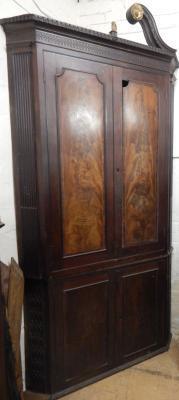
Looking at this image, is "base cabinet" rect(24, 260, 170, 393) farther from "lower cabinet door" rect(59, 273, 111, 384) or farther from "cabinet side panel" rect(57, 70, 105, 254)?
"cabinet side panel" rect(57, 70, 105, 254)

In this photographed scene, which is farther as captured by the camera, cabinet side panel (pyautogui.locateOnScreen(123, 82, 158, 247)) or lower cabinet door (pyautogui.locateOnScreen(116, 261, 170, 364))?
lower cabinet door (pyautogui.locateOnScreen(116, 261, 170, 364))

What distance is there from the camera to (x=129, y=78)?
1889 mm

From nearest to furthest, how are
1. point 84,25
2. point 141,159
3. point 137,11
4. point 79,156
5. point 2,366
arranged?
1. point 2,366
2. point 79,156
3. point 137,11
4. point 141,159
5. point 84,25

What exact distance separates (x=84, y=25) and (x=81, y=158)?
1149 millimetres

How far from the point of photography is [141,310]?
2152mm

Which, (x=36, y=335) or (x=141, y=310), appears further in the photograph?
(x=141, y=310)

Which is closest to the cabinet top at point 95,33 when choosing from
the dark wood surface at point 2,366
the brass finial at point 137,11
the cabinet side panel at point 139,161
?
the brass finial at point 137,11

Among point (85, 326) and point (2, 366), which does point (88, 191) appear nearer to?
point (85, 326)

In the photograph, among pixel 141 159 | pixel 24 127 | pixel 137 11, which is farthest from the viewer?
pixel 141 159

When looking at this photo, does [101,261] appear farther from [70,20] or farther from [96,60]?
[70,20]

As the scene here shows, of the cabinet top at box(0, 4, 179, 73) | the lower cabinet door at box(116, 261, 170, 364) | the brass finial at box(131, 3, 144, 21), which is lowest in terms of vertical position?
the lower cabinet door at box(116, 261, 170, 364)

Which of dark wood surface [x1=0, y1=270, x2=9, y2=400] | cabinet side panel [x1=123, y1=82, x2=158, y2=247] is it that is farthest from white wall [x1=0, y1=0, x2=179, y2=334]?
dark wood surface [x1=0, y1=270, x2=9, y2=400]

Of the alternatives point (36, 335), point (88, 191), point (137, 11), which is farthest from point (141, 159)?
point (36, 335)

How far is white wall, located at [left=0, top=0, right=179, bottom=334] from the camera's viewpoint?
1680 millimetres
